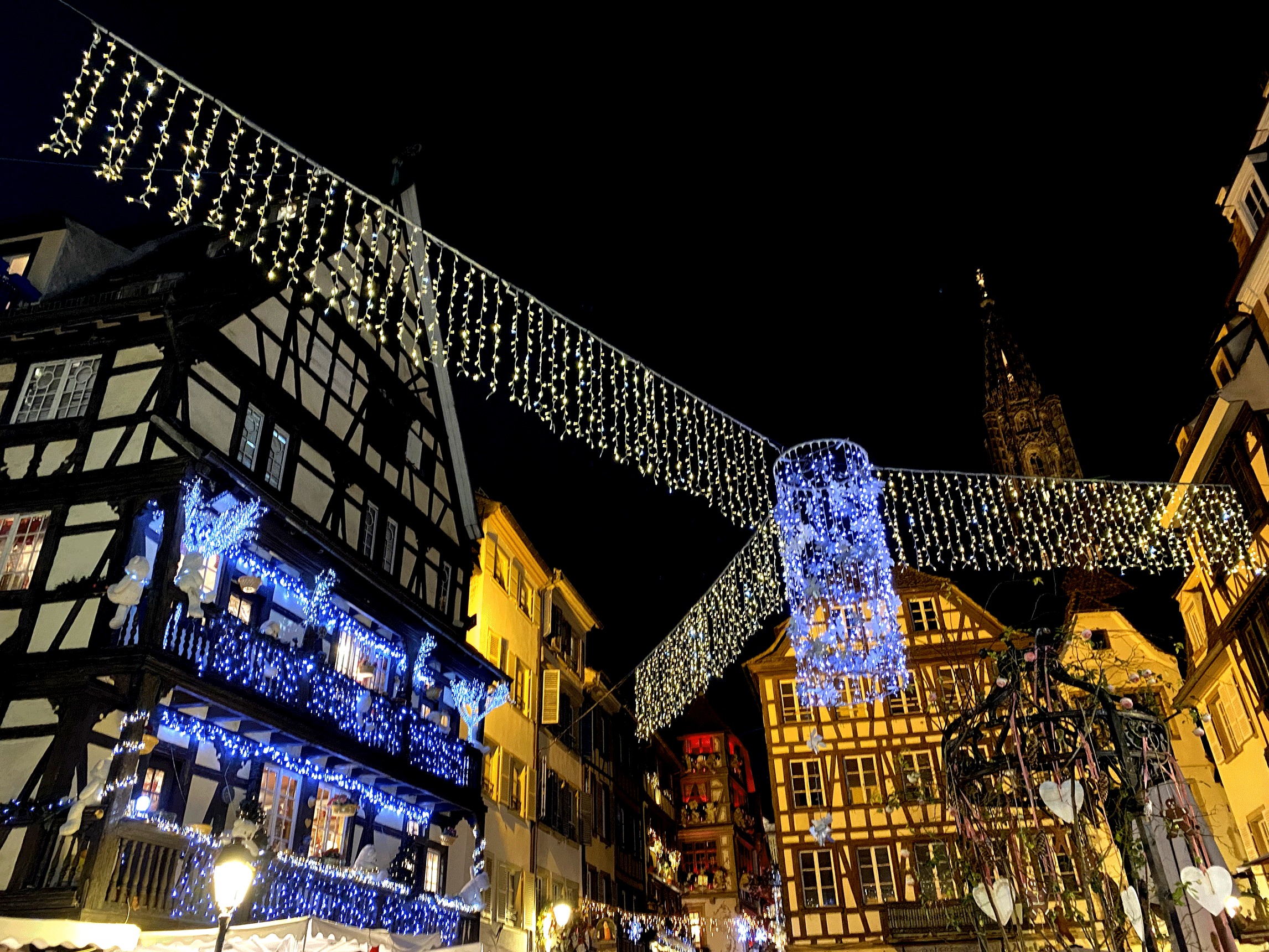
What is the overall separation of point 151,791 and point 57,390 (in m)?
6.69

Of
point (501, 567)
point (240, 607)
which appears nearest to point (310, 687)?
point (240, 607)

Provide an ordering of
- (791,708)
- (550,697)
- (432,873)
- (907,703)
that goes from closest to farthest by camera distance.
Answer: (432,873), (550,697), (907,703), (791,708)

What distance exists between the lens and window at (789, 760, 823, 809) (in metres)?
31.9

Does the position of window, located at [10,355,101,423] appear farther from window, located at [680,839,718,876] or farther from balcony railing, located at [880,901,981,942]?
window, located at [680,839,718,876]

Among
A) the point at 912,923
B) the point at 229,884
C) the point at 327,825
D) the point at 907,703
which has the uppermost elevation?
the point at 907,703

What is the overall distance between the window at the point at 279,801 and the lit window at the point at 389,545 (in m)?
4.94

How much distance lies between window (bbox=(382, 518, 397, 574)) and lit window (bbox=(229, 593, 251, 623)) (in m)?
4.20

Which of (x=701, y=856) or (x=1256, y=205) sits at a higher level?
(x=1256, y=205)

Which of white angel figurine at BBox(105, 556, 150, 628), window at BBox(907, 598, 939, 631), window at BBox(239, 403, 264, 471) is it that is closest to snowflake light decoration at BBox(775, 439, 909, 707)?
window at BBox(907, 598, 939, 631)

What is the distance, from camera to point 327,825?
16297mm

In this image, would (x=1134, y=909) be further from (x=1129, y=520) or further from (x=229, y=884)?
(x=1129, y=520)

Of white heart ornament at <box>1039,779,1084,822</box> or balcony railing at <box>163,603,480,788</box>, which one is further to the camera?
balcony railing at <box>163,603,480,788</box>

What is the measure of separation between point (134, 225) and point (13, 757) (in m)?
11.7

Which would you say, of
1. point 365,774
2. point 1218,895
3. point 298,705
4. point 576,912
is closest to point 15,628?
point 298,705
